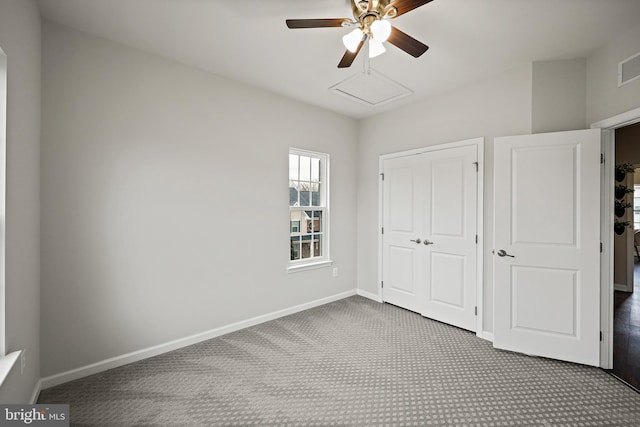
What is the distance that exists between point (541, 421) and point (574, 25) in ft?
9.60

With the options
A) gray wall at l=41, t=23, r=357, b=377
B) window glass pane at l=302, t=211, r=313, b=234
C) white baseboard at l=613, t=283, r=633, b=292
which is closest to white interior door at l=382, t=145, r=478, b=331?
window glass pane at l=302, t=211, r=313, b=234

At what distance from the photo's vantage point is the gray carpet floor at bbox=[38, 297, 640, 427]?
1879mm

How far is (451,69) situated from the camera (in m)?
2.89

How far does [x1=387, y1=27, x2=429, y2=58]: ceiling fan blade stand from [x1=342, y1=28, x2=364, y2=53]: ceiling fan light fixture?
21 cm

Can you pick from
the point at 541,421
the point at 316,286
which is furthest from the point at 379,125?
the point at 541,421

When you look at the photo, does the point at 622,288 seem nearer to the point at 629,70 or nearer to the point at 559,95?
the point at 559,95

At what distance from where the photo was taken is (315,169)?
409 centimetres

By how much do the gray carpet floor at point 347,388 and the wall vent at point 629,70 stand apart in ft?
8.03

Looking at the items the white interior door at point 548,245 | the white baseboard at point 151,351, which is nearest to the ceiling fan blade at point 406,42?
the white interior door at point 548,245

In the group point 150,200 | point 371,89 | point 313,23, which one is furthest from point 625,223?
point 150,200

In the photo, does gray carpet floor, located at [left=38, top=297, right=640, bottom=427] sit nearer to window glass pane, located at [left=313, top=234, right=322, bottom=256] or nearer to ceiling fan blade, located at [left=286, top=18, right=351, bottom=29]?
window glass pane, located at [left=313, top=234, right=322, bottom=256]

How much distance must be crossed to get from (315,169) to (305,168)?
192 millimetres

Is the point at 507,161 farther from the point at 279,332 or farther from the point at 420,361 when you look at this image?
the point at 279,332

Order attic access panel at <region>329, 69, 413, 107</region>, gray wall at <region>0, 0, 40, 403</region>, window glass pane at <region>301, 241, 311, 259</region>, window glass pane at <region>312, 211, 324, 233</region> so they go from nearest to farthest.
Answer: gray wall at <region>0, 0, 40, 403</region>, attic access panel at <region>329, 69, 413, 107</region>, window glass pane at <region>301, 241, 311, 259</region>, window glass pane at <region>312, 211, 324, 233</region>
